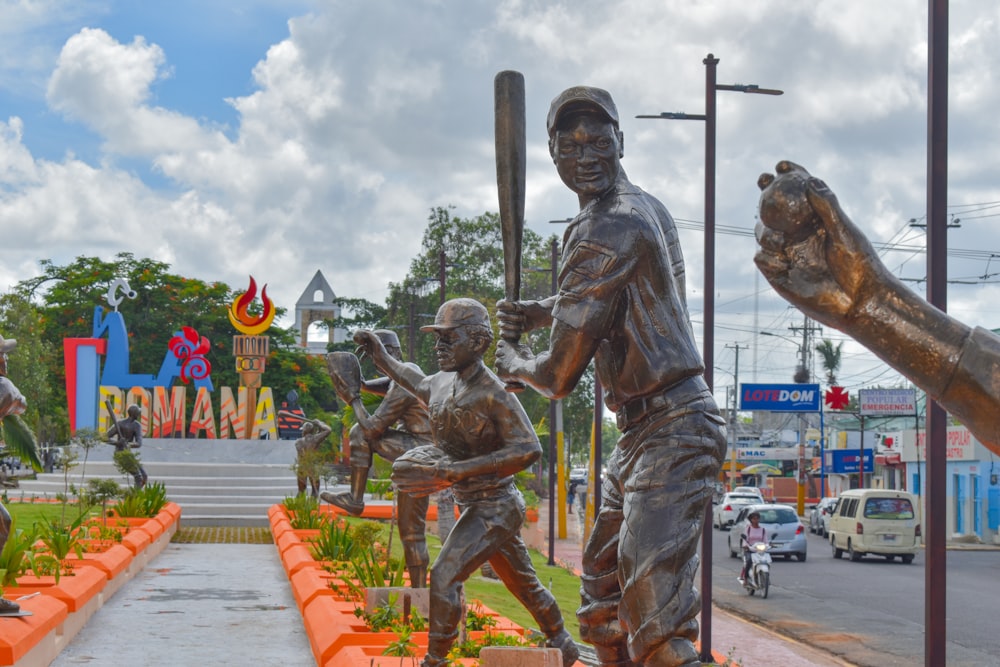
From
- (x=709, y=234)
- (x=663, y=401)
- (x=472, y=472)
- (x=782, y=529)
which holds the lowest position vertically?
(x=782, y=529)

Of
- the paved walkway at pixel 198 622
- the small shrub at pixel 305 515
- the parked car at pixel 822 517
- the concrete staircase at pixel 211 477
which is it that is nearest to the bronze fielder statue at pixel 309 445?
the small shrub at pixel 305 515

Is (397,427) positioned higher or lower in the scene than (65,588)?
higher

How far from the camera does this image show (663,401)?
13.3ft

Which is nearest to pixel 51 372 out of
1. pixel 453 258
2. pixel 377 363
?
pixel 453 258

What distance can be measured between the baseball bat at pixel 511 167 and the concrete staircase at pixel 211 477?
23.0 meters

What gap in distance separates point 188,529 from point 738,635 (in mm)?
13702

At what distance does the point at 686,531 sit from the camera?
3.85m

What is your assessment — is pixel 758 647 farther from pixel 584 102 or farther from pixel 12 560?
pixel 584 102

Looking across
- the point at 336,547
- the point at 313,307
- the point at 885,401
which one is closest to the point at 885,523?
the point at 885,401

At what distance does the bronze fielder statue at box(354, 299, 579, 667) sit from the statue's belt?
2.02m

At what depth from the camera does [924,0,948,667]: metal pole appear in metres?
6.79

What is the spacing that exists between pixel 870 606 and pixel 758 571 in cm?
186

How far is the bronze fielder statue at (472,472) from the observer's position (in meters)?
6.09

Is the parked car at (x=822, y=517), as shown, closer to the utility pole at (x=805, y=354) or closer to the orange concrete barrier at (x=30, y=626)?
the utility pole at (x=805, y=354)
